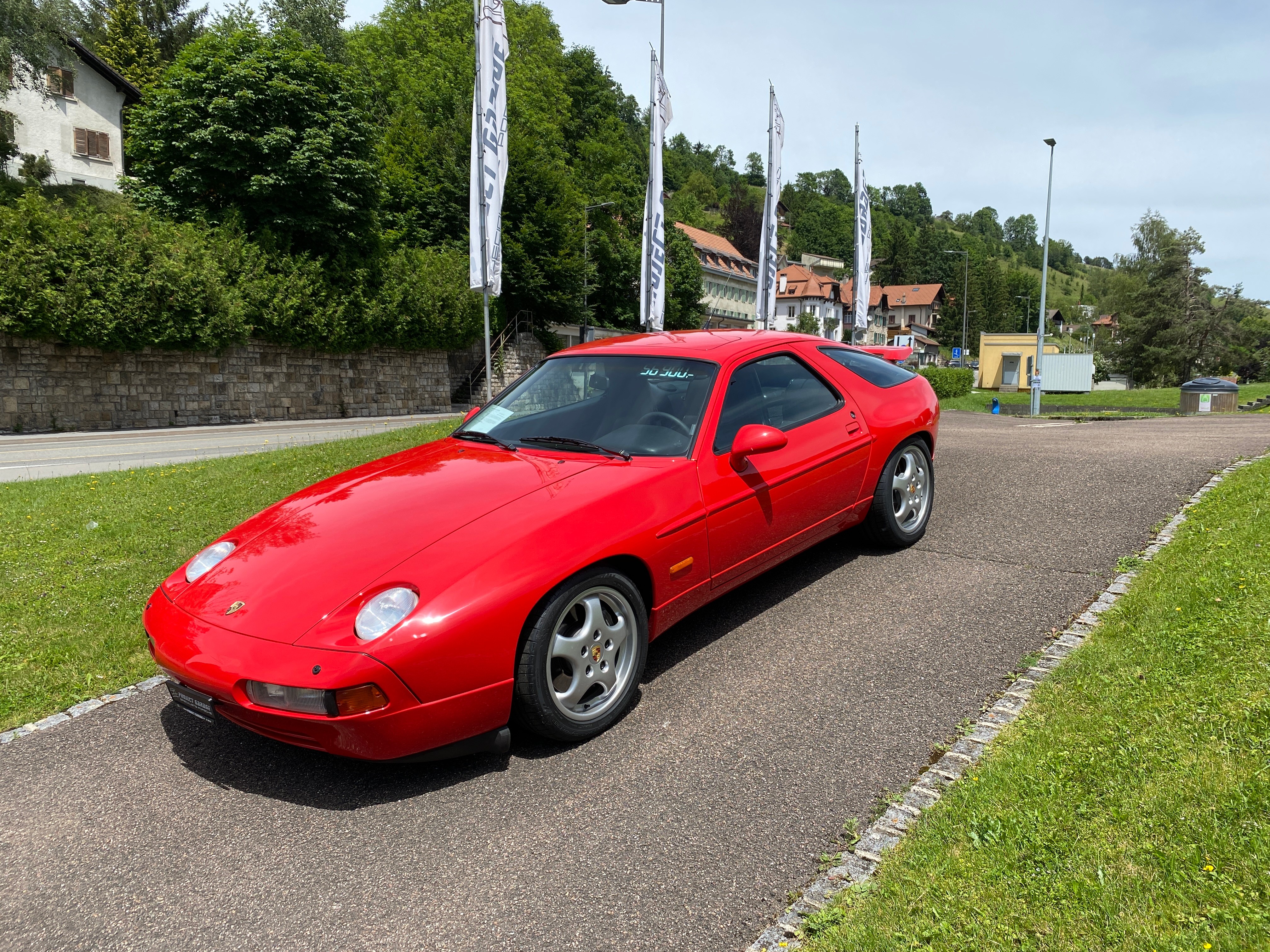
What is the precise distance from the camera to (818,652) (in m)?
3.98

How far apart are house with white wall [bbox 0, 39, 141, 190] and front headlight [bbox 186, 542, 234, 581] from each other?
3779 cm

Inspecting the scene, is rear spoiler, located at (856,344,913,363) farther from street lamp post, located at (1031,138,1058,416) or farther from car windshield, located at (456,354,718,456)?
street lamp post, located at (1031,138,1058,416)

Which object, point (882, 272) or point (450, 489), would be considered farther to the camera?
point (882, 272)

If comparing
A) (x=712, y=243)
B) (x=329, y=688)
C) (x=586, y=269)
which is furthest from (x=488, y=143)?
(x=712, y=243)

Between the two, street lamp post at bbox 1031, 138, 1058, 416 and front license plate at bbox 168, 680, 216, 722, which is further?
street lamp post at bbox 1031, 138, 1058, 416

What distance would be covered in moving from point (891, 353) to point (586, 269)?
108 feet

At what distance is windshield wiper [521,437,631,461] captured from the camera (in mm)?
3814

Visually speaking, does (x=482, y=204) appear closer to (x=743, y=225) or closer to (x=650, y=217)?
(x=650, y=217)

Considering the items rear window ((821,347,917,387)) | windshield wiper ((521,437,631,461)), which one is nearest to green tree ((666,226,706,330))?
rear window ((821,347,917,387))

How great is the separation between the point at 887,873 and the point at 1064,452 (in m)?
6.95

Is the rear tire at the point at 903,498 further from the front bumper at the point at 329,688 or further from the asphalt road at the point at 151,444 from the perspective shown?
the asphalt road at the point at 151,444

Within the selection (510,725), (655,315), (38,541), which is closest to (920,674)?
(510,725)

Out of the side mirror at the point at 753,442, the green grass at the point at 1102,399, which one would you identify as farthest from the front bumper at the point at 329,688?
the green grass at the point at 1102,399

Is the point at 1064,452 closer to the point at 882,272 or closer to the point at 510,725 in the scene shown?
the point at 510,725
